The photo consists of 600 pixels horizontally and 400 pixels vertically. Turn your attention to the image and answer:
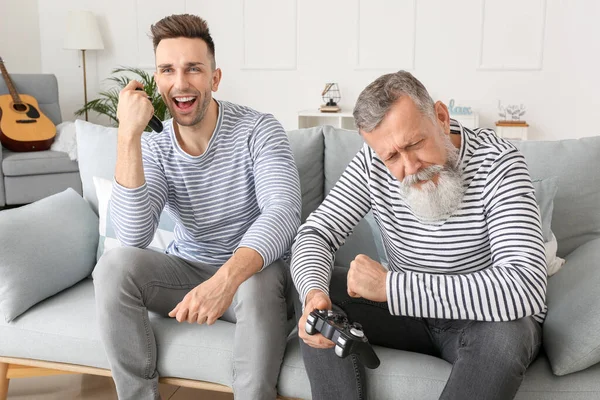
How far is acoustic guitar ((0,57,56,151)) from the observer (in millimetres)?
4336

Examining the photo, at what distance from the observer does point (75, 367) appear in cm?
172

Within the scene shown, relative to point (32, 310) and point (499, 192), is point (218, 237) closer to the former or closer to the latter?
point (32, 310)

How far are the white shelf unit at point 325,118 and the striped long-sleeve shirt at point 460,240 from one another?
11.5 feet

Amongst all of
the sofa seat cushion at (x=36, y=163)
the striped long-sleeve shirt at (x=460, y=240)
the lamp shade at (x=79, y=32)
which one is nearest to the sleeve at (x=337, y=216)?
the striped long-sleeve shirt at (x=460, y=240)

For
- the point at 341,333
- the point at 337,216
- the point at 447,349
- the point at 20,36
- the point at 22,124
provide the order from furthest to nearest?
the point at 20,36
the point at 22,124
the point at 337,216
the point at 447,349
the point at 341,333

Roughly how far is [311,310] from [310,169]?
2.44 ft

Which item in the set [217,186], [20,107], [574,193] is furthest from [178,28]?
[20,107]

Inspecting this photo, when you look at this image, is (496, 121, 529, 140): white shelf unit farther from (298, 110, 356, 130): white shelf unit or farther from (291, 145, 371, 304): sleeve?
(291, 145, 371, 304): sleeve

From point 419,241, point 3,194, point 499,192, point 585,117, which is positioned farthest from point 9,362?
point 585,117

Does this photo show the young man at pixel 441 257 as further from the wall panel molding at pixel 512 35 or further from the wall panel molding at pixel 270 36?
the wall panel molding at pixel 270 36

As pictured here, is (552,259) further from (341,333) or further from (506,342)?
(341,333)

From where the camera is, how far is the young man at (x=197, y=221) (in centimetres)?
150

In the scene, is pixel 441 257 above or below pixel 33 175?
above

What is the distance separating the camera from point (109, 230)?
6.57ft
